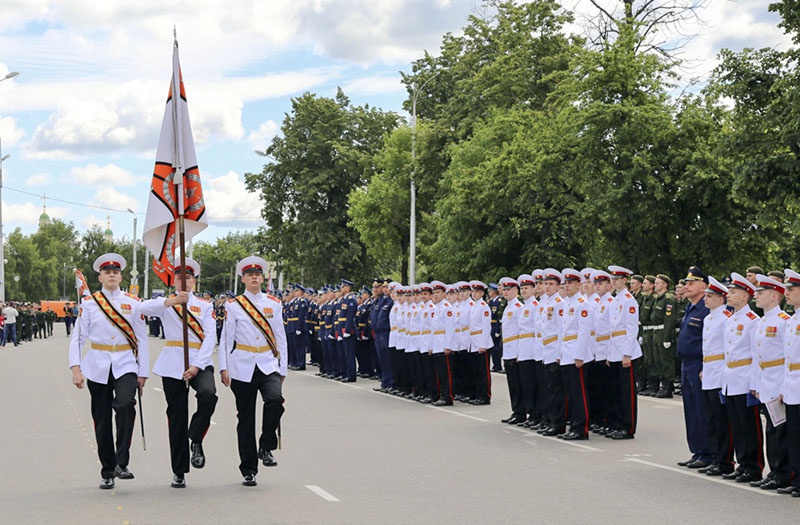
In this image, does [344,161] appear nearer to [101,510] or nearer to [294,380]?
[294,380]

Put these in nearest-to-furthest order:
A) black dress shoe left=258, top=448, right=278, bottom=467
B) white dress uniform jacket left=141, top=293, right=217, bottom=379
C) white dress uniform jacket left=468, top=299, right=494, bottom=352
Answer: white dress uniform jacket left=141, top=293, right=217, bottom=379 → black dress shoe left=258, top=448, right=278, bottom=467 → white dress uniform jacket left=468, top=299, right=494, bottom=352

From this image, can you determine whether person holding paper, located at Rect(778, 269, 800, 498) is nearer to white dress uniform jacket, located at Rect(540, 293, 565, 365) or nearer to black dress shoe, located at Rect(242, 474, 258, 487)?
black dress shoe, located at Rect(242, 474, 258, 487)

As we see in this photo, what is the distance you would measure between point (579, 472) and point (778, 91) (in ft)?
57.6

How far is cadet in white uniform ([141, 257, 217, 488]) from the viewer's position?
1021 centimetres

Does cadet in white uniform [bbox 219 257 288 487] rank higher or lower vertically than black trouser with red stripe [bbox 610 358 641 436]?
higher

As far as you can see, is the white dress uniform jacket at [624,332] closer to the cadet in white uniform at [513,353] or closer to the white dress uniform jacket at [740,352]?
the cadet in white uniform at [513,353]

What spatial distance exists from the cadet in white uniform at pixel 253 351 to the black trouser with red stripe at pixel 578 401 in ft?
15.4

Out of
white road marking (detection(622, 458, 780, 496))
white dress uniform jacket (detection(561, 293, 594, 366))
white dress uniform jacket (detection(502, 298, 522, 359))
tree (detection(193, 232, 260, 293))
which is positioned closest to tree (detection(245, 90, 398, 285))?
white dress uniform jacket (detection(502, 298, 522, 359))

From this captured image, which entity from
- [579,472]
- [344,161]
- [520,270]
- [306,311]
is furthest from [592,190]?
[344,161]

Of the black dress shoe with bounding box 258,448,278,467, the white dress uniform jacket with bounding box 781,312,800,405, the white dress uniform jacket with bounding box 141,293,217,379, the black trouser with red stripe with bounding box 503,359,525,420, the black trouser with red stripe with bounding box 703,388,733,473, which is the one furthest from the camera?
the black trouser with red stripe with bounding box 503,359,525,420

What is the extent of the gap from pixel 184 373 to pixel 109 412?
2.51 feet

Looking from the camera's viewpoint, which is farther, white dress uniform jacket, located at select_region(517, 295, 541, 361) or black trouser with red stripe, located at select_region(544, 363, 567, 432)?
white dress uniform jacket, located at select_region(517, 295, 541, 361)

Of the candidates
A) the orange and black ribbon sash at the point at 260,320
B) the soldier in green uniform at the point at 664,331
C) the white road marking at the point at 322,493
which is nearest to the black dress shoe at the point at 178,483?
the white road marking at the point at 322,493

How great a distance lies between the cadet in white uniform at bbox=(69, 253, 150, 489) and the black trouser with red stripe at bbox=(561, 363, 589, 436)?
5.76 meters
